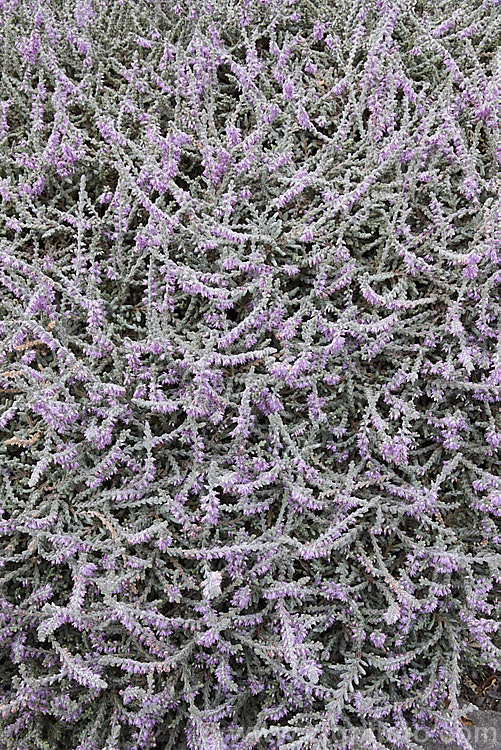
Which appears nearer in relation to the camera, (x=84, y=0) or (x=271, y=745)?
(x=271, y=745)

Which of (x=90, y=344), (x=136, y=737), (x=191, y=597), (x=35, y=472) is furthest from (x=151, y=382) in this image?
(x=136, y=737)

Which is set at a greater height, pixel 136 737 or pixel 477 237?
pixel 477 237

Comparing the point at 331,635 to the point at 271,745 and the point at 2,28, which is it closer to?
the point at 271,745

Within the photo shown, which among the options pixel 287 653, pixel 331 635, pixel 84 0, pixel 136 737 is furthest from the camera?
pixel 84 0

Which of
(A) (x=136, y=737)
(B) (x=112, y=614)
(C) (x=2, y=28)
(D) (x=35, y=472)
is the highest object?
(C) (x=2, y=28)

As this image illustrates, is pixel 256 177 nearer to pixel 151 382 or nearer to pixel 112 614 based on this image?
pixel 151 382

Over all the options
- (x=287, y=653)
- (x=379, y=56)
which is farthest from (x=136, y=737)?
(x=379, y=56)

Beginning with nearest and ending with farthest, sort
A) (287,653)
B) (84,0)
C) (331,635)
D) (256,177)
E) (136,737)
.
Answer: (287,653) → (136,737) → (331,635) → (256,177) → (84,0)
